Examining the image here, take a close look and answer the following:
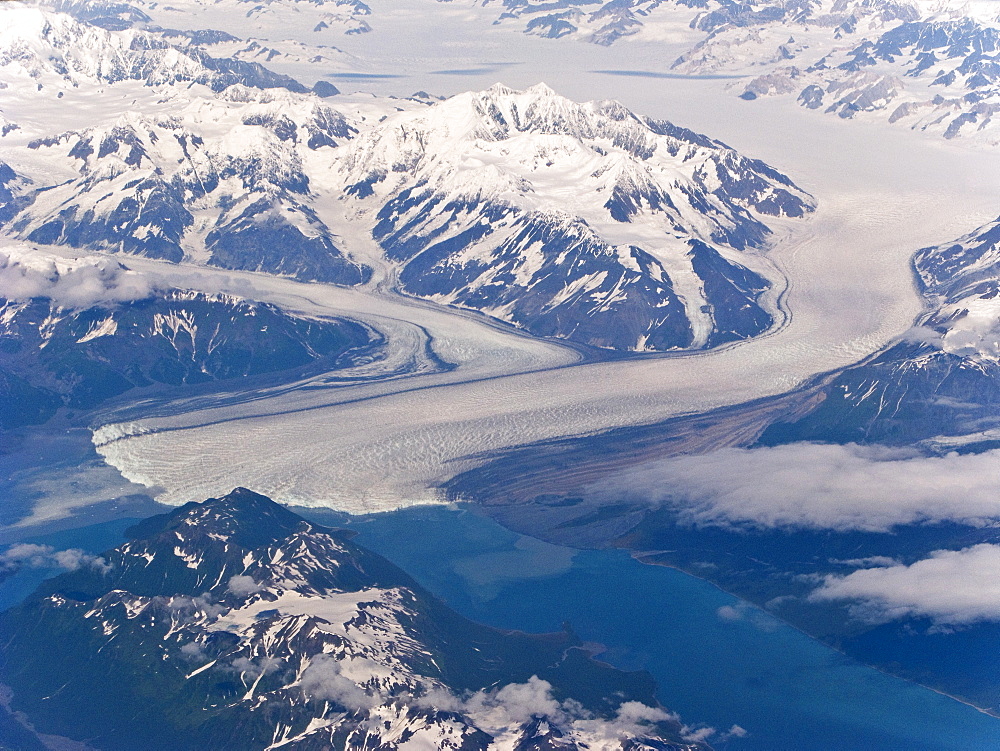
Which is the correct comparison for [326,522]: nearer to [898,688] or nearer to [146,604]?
[146,604]

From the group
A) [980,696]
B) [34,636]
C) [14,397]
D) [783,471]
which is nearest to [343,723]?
[34,636]

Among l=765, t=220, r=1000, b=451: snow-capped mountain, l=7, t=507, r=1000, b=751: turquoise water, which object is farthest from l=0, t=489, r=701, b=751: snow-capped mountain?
l=765, t=220, r=1000, b=451: snow-capped mountain

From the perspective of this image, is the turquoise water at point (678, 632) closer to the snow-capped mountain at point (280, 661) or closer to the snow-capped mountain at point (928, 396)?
the snow-capped mountain at point (280, 661)

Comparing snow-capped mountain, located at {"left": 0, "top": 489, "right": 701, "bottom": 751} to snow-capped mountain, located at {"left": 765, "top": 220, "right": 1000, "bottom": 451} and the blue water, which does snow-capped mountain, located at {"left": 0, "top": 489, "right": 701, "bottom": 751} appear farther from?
snow-capped mountain, located at {"left": 765, "top": 220, "right": 1000, "bottom": 451}

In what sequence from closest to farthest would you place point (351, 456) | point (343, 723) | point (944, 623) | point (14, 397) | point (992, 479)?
point (343, 723) → point (944, 623) → point (992, 479) → point (351, 456) → point (14, 397)

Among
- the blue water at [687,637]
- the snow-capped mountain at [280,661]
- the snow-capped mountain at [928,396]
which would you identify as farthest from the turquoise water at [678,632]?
the snow-capped mountain at [928,396]

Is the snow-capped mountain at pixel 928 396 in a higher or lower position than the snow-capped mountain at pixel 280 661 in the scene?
higher

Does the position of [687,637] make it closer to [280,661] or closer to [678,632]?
[678,632]
